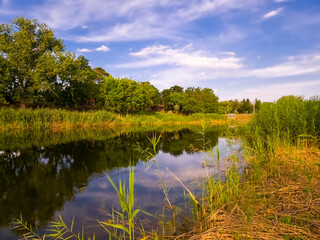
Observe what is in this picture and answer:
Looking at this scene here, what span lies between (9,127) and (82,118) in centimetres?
862

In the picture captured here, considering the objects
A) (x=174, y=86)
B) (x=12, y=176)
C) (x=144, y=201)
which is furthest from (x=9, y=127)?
(x=174, y=86)

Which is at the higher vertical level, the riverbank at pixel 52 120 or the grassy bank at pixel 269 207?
the riverbank at pixel 52 120

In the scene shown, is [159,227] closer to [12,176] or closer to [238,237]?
[238,237]

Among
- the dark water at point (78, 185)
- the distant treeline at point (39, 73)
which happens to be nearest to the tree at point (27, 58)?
the distant treeline at point (39, 73)

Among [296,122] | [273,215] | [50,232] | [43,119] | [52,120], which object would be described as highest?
[43,119]

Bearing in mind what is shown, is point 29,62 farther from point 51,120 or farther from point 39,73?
point 51,120

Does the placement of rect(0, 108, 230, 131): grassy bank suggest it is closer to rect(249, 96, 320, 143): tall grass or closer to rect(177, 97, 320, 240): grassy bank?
rect(249, 96, 320, 143): tall grass

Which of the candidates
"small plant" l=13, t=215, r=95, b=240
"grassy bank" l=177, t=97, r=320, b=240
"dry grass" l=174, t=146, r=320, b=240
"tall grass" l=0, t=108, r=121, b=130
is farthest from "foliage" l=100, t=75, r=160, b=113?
"dry grass" l=174, t=146, r=320, b=240

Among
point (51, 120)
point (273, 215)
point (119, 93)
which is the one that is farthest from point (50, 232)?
point (119, 93)

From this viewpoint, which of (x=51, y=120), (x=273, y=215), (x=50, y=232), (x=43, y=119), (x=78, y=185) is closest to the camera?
(x=273, y=215)

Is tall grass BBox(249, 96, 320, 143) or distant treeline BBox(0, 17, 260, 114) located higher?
distant treeline BBox(0, 17, 260, 114)

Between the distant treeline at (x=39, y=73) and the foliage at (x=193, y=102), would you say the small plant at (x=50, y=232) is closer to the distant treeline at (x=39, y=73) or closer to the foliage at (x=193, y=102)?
the distant treeline at (x=39, y=73)

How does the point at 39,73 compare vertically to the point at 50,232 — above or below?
above

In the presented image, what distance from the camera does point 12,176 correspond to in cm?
812
